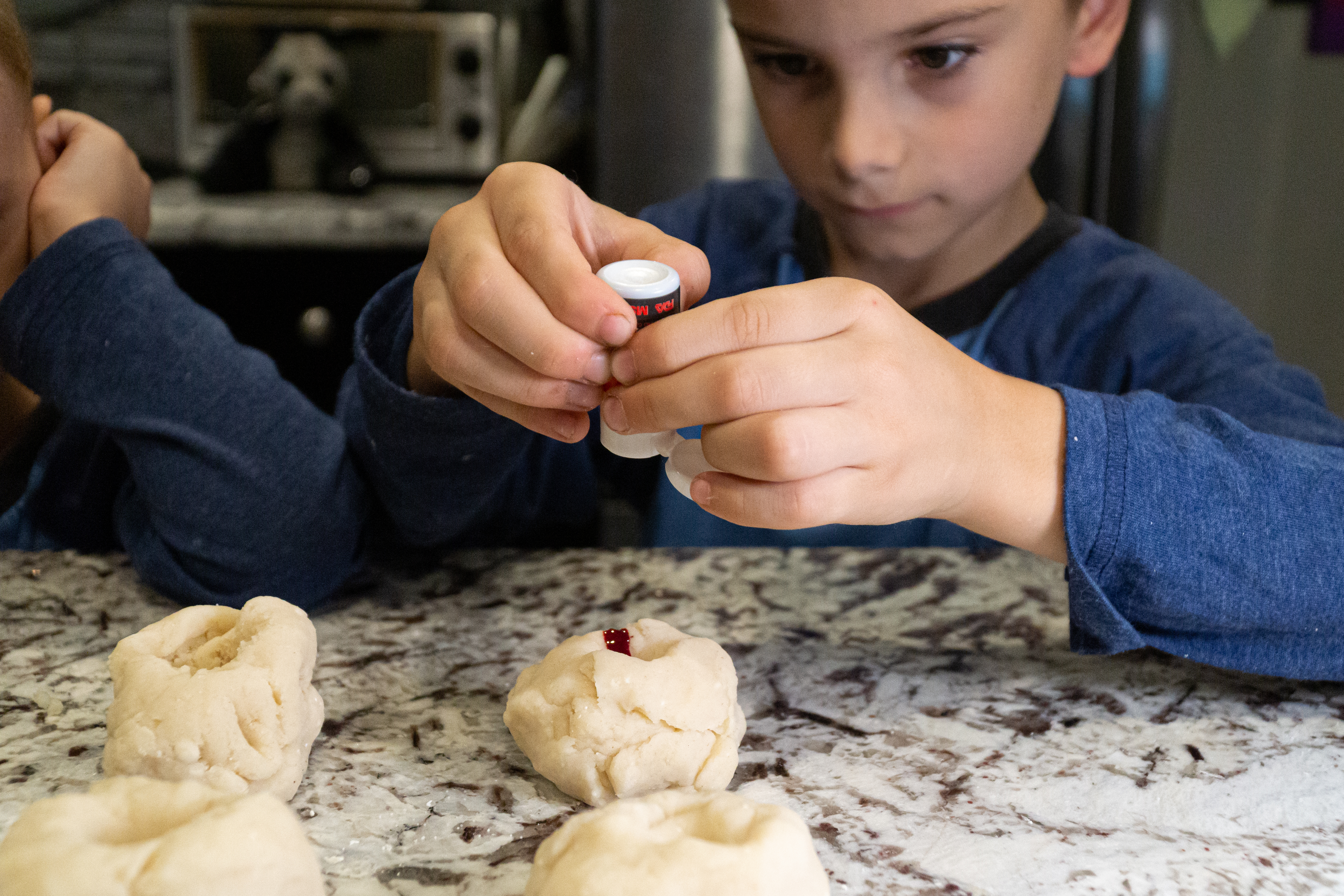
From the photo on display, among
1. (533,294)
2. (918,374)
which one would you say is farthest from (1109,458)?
(533,294)

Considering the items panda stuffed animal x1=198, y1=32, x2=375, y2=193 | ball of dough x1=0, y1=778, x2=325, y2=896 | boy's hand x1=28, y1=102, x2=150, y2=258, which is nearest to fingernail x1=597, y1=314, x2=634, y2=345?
ball of dough x1=0, y1=778, x2=325, y2=896

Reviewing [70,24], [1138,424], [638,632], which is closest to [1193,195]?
[1138,424]

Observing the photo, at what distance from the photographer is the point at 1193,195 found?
5.43ft

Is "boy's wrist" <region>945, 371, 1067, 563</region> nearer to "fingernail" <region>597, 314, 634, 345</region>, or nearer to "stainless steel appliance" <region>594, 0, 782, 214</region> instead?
"fingernail" <region>597, 314, 634, 345</region>

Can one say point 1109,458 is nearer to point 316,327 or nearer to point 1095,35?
point 1095,35

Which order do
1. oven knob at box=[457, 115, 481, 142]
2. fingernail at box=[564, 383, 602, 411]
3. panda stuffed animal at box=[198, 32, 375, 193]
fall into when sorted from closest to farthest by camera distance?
fingernail at box=[564, 383, 602, 411]
panda stuffed animal at box=[198, 32, 375, 193]
oven knob at box=[457, 115, 481, 142]

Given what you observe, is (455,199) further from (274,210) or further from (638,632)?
(638,632)

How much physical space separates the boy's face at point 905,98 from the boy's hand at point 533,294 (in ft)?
0.78

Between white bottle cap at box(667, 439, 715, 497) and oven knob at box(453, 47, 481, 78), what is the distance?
1.57 metres

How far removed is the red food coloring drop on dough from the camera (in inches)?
25.6

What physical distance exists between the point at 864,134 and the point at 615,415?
15.4 inches

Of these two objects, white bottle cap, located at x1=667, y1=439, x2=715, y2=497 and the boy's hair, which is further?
the boy's hair

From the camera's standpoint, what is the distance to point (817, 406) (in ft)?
1.92

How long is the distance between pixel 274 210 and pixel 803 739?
145 centimetres
